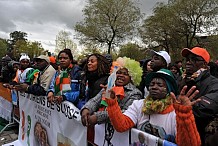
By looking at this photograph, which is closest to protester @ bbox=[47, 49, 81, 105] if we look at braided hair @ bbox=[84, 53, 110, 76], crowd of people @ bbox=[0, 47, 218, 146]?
crowd of people @ bbox=[0, 47, 218, 146]

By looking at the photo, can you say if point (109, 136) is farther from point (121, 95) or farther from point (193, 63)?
point (193, 63)

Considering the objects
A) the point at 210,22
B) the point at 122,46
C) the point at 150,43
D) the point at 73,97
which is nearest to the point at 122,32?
the point at 122,46

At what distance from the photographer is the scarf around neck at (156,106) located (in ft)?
7.47

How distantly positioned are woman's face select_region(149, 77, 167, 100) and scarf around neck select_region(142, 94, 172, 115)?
54mm

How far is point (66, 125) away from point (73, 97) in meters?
0.44

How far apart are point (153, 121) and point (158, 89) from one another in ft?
1.05

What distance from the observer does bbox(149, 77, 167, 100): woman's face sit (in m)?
2.41

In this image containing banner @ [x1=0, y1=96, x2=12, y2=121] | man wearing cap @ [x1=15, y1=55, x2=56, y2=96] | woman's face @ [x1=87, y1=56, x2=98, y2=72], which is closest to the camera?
woman's face @ [x1=87, y1=56, x2=98, y2=72]

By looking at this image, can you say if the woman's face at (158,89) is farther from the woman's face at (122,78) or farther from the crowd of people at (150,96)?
the woman's face at (122,78)

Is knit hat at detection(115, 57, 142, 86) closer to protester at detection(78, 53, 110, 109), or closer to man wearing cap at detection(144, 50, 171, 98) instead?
protester at detection(78, 53, 110, 109)

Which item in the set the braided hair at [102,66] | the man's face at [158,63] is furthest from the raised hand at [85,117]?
the man's face at [158,63]

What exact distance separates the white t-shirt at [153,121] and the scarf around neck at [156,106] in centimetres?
5

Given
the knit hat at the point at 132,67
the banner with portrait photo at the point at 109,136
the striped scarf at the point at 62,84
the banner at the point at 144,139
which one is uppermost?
the knit hat at the point at 132,67

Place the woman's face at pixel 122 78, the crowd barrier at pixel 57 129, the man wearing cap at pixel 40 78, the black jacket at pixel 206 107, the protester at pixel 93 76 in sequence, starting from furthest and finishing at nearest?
the man wearing cap at pixel 40 78 → the protester at pixel 93 76 → the woman's face at pixel 122 78 → the crowd barrier at pixel 57 129 → the black jacket at pixel 206 107
